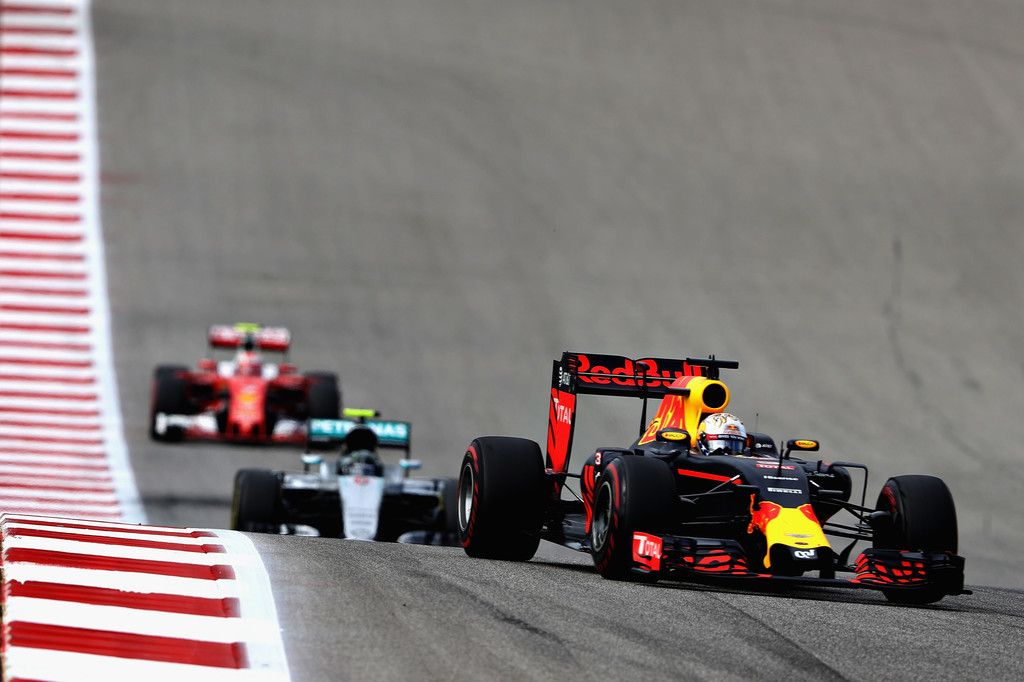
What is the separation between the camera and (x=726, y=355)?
90.9 ft

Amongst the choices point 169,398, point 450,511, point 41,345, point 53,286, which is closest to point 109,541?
point 450,511

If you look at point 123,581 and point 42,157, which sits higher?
point 42,157

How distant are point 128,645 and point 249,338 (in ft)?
53.8

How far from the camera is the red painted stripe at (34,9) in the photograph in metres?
38.1

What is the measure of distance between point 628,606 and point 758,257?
22368mm

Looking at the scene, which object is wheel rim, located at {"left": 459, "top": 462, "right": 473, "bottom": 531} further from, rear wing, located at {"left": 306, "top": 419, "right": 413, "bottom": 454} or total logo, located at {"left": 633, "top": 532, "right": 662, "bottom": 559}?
rear wing, located at {"left": 306, "top": 419, "right": 413, "bottom": 454}

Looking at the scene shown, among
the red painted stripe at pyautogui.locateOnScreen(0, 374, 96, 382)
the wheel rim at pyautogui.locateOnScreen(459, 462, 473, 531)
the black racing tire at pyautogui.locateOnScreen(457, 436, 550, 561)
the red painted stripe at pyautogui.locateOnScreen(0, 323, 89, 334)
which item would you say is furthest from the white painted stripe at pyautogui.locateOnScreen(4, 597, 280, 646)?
the red painted stripe at pyautogui.locateOnScreen(0, 323, 89, 334)

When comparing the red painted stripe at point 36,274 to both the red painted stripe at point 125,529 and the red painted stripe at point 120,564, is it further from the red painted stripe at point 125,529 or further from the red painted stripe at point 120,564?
the red painted stripe at point 120,564

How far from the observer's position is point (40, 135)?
1300 inches

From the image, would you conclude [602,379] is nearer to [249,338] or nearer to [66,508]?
[66,508]

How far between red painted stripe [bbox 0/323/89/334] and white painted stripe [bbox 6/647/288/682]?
19299 millimetres

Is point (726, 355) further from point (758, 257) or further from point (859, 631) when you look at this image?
point (859, 631)

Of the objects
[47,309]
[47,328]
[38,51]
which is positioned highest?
[38,51]

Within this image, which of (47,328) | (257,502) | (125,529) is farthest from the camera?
(47,328)
